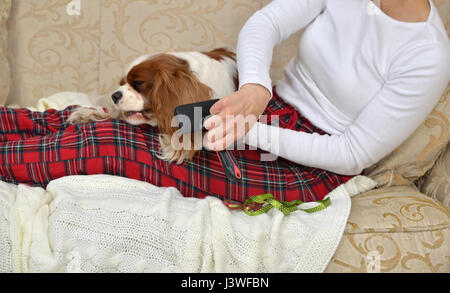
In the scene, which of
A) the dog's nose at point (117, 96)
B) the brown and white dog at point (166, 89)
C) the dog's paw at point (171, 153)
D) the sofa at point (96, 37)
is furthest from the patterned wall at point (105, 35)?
the dog's paw at point (171, 153)

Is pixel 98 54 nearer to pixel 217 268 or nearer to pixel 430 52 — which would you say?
pixel 217 268

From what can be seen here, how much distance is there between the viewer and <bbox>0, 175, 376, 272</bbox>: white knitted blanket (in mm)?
813

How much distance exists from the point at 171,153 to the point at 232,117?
257 millimetres

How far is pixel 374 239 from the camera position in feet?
2.94

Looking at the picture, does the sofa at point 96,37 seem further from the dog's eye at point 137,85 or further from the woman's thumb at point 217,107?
the woman's thumb at point 217,107

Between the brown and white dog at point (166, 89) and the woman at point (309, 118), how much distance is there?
41 mm

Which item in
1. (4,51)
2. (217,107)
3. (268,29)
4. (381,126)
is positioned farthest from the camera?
(4,51)

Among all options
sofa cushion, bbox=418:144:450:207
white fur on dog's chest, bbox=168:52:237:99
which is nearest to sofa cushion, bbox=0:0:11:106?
white fur on dog's chest, bbox=168:52:237:99

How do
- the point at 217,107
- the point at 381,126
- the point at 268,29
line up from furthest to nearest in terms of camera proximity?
the point at 268,29 → the point at 381,126 → the point at 217,107

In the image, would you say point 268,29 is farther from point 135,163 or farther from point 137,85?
point 135,163

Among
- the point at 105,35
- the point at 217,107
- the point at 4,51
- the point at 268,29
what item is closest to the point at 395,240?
the point at 217,107

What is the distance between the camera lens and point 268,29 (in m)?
1.06

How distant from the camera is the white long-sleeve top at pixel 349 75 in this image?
0.92 metres
